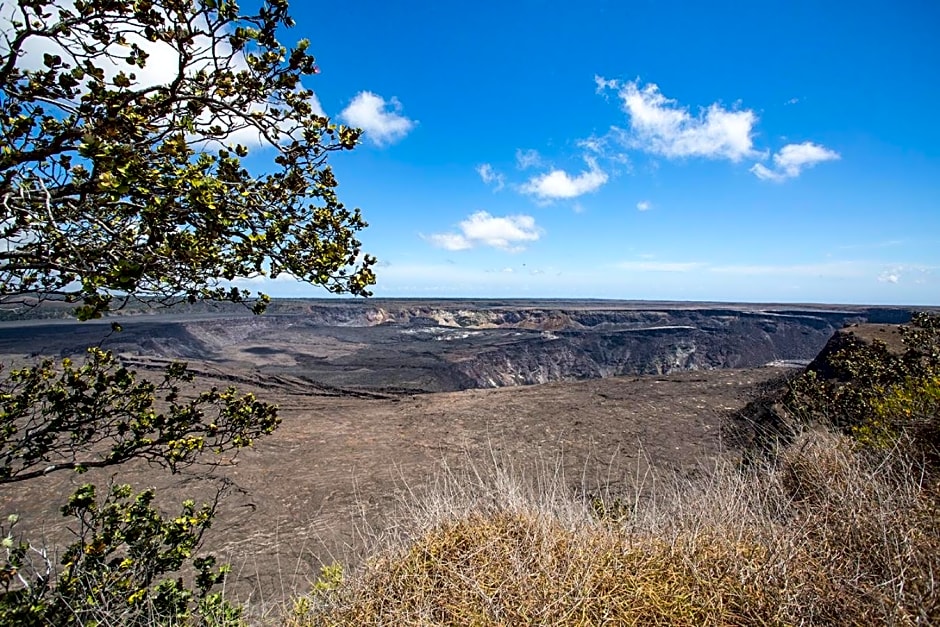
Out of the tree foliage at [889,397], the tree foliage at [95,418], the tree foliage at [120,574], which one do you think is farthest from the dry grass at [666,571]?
the tree foliage at [95,418]

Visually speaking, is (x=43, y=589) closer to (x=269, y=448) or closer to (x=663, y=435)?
(x=269, y=448)

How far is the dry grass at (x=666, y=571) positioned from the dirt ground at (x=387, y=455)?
5.64 ft

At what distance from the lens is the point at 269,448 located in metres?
11.4

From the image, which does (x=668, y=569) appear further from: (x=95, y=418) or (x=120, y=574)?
(x=95, y=418)

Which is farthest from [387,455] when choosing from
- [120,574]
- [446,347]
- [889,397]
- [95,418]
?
[446,347]

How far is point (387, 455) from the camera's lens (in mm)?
10922

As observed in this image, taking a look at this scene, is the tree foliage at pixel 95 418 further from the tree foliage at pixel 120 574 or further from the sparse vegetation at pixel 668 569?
the sparse vegetation at pixel 668 569

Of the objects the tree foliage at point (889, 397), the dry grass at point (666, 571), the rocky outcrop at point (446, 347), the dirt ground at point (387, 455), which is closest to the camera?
the dry grass at point (666, 571)

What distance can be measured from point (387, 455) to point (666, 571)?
9150mm

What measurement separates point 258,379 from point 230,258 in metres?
20.3

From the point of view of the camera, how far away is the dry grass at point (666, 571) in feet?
7.32

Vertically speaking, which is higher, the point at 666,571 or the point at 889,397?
the point at 889,397

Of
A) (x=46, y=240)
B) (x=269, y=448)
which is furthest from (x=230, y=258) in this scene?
(x=269, y=448)

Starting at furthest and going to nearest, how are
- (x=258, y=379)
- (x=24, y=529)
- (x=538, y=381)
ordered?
(x=538, y=381), (x=258, y=379), (x=24, y=529)
